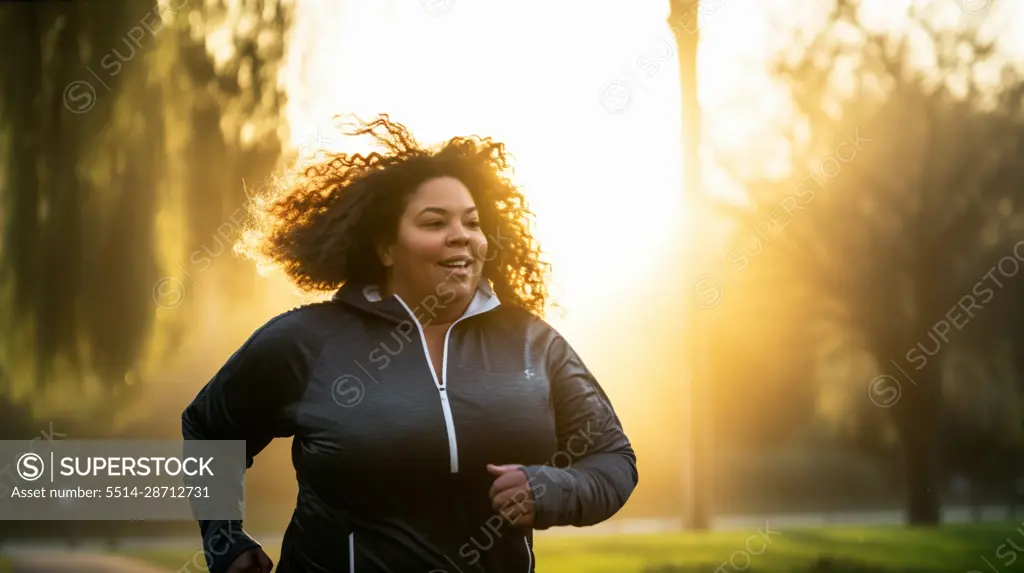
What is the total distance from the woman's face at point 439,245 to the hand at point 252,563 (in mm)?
785

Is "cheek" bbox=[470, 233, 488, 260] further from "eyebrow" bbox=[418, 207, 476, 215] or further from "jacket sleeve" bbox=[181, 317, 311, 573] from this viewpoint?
"jacket sleeve" bbox=[181, 317, 311, 573]

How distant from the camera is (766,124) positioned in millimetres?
10000

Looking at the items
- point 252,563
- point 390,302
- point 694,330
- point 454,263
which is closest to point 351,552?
point 252,563

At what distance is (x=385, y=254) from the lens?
116 inches

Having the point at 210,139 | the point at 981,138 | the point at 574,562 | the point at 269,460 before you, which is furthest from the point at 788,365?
the point at 210,139

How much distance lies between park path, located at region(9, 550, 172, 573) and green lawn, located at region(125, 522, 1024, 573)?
181 millimetres

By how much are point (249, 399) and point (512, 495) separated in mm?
784

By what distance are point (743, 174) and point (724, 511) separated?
13.3ft

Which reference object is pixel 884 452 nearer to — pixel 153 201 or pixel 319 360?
pixel 153 201

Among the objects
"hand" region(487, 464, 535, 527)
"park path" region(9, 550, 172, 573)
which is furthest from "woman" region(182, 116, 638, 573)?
"park path" region(9, 550, 172, 573)

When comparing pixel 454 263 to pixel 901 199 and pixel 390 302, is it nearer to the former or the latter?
pixel 390 302

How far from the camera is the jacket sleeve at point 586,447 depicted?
2584 millimetres

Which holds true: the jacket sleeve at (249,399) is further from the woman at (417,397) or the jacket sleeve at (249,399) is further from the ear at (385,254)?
the ear at (385,254)

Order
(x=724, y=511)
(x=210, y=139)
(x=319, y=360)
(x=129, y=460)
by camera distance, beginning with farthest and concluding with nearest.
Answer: (x=724, y=511), (x=210, y=139), (x=129, y=460), (x=319, y=360)
